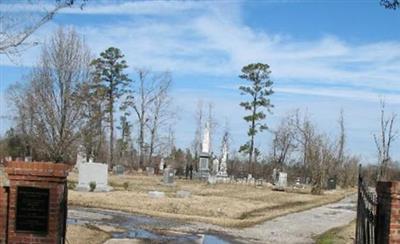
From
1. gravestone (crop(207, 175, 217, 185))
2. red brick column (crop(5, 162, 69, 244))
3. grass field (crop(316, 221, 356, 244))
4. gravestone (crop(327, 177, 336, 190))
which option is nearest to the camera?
red brick column (crop(5, 162, 69, 244))

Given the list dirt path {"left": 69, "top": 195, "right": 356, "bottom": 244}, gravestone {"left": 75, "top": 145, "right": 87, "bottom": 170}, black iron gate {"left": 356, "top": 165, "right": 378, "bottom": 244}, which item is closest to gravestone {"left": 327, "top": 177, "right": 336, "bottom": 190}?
gravestone {"left": 75, "top": 145, "right": 87, "bottom": 170}

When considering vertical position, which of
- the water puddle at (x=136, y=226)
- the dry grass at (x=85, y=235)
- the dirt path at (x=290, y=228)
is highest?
the dry grass at (x=85, y=235)

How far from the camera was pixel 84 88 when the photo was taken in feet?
132

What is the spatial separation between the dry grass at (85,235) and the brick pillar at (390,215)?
325 inches

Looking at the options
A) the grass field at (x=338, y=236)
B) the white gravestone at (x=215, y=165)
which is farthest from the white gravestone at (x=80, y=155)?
the grass field at (x=338, y=236)

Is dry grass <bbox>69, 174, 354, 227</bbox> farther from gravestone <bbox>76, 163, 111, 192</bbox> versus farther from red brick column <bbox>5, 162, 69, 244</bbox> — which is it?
red brick column <bbox>5, 162, 69, 244</bbox>

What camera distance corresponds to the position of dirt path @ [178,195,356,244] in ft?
63.3

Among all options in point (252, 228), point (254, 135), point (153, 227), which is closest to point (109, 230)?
point (153, 227)

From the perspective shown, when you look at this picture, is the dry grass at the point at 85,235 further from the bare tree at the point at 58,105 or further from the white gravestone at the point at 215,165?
the white gravestone at the point at 215,165

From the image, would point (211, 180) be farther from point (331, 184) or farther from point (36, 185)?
point (36, 185)

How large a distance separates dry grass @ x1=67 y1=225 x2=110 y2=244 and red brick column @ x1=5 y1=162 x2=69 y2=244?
15.8ft

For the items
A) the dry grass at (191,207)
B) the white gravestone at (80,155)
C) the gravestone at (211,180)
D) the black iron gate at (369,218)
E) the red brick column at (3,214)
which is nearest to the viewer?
the black iron gate at (369,218)

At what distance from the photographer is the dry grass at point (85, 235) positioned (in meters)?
14.9

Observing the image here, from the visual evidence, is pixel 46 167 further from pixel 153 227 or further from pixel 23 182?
pixel 153 227
